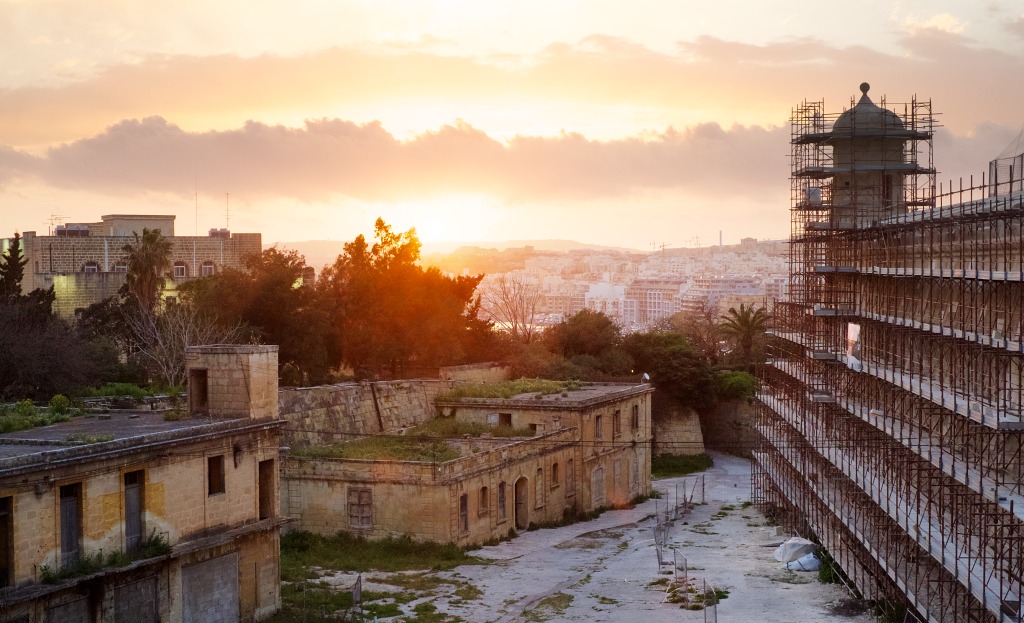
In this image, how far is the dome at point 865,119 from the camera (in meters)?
39.7

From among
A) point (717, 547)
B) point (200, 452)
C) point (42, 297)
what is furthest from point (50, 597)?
point (42, 297)

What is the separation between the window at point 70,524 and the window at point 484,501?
1648 cm

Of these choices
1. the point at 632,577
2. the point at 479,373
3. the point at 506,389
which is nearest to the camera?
the point at 632,577

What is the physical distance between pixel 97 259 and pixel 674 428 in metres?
39.7

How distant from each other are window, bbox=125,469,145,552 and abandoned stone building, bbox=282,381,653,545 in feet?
37.7

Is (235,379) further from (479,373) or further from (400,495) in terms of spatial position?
(479,373)

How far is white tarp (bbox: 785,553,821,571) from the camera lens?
1314 inches

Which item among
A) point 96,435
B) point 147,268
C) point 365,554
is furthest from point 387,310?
point 96,435

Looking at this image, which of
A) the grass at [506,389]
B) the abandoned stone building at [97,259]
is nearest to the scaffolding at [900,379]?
the grass at [506,389]

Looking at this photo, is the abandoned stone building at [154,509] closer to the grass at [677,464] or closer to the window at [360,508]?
the window at [360,508]

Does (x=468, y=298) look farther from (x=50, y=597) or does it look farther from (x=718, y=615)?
(x=50, y=597)

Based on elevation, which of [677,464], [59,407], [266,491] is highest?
[59,407]

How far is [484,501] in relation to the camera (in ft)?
121

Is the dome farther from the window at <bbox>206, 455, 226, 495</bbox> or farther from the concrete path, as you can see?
the window at <bbox>206, 455, 226, 495</bbox>
